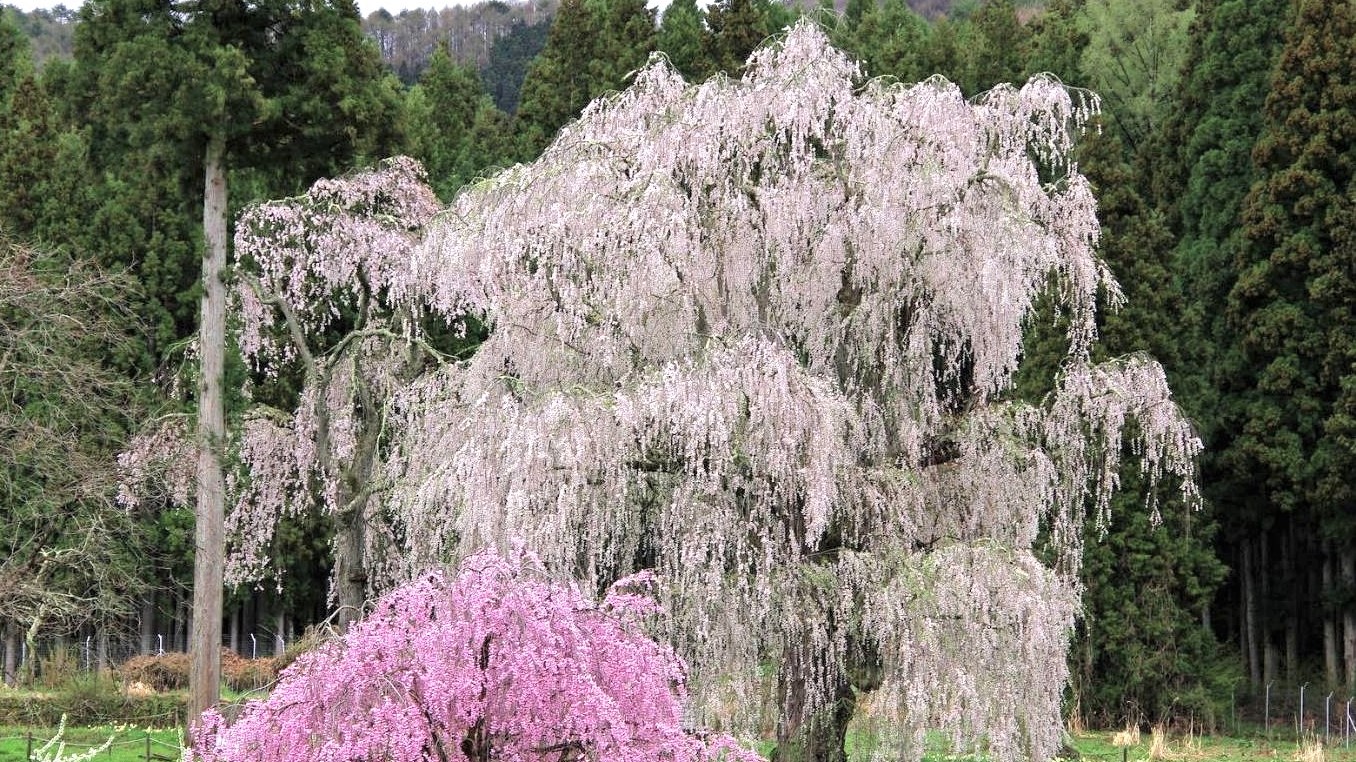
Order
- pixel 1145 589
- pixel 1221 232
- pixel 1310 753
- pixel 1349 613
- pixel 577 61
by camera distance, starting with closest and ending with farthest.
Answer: pixel 1310 753 < pixel 1145 589 < pixel 1349 613 < pixel 1221 232 < pixel 577 61

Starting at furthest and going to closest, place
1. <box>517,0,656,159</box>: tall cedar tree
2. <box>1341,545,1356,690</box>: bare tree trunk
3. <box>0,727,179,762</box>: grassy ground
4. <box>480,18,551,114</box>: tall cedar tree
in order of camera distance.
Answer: <box>480,18,551,114</box>: tall cedar tree < <box>517,0,656,159</box>: tall cedar tree < <box>1341,545,1356,690</box>: bare tree trunk < <box>0,727,179,762</box>: grassy ground

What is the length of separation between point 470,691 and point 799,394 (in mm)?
3556

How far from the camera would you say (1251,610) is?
24734mm

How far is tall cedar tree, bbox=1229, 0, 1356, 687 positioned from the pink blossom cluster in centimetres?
1611

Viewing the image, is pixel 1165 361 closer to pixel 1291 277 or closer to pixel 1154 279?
pixel 1154 279

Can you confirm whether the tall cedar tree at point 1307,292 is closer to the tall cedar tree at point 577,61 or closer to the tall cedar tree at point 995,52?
the tall cedar tree at point 995,52

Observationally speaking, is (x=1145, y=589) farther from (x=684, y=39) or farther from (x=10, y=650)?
(x=10, y=650)

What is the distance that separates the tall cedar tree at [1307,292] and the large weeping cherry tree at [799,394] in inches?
418

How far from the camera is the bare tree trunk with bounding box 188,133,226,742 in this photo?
15242 mm

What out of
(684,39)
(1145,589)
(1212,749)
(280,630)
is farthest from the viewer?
(684,39)

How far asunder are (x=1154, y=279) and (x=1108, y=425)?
34.4ft

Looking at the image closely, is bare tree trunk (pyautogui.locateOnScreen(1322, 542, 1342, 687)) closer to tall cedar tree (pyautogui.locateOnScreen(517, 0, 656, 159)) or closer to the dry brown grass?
the dry brown grass

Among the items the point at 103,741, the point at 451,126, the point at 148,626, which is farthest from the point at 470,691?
the point at 451,126

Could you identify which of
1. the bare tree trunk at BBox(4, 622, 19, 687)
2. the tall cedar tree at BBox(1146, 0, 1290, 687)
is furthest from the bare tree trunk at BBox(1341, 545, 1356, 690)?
the bare tree trunk at BBox(4, 622, 19, 687)
